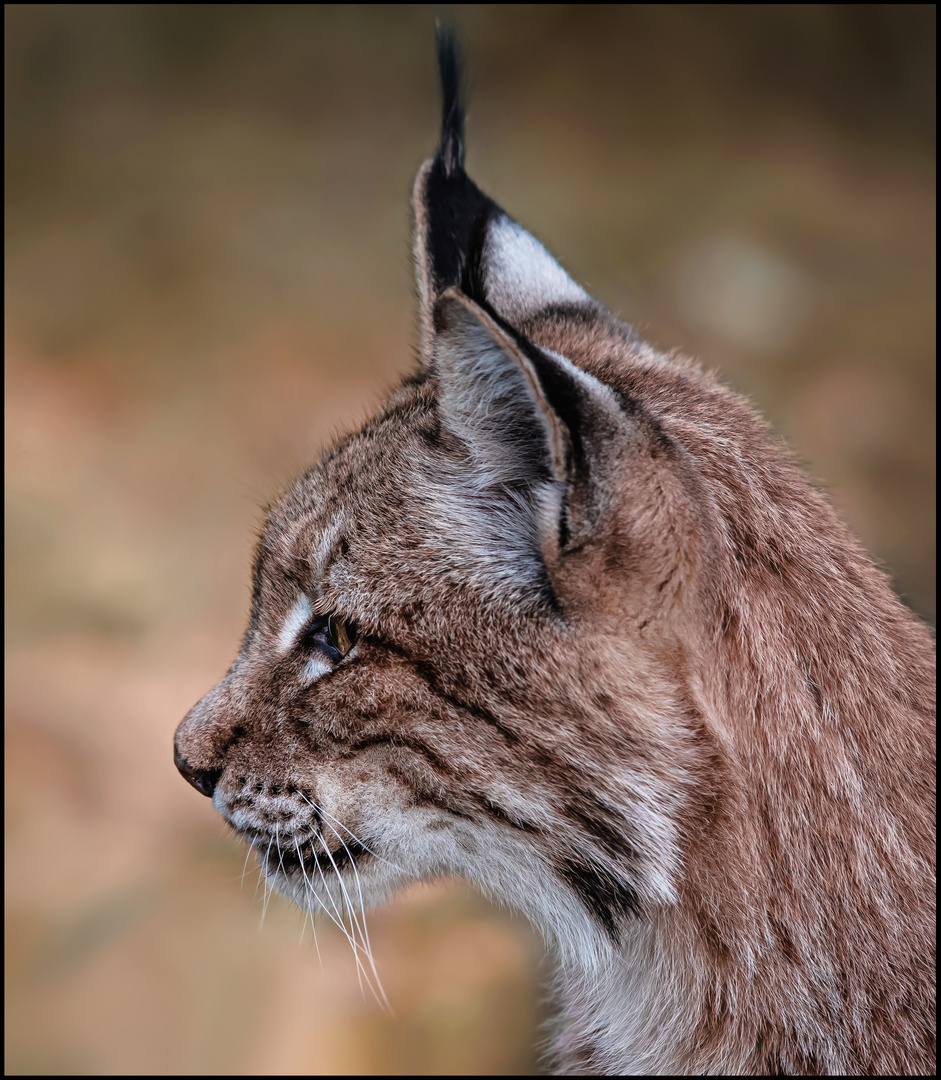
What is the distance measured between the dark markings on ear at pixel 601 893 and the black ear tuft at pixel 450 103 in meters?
1.69

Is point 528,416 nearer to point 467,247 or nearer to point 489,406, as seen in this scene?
point 489,406

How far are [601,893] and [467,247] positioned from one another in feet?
4.73

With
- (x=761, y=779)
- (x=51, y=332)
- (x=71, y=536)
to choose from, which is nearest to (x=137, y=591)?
(x=71, y=536)

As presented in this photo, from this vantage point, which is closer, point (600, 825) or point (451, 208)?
point (600, 825)

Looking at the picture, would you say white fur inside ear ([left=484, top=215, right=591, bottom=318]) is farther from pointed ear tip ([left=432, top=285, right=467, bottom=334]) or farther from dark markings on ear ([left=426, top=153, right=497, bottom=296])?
pointed ear tip ([left=432, top=285, right=467, bottom=334])

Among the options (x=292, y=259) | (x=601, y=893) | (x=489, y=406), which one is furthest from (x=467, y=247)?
(x=292, y=259)

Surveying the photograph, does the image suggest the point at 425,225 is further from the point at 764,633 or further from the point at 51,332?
the point at 51,332

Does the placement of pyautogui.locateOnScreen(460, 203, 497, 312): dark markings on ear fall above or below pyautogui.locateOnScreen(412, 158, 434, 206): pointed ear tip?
below

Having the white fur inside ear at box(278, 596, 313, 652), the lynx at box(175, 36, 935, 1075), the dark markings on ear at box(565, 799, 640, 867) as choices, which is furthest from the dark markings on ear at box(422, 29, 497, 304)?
the dark markings on ear at box(565, 799, 640, 867)

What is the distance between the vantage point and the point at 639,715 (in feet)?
5.25

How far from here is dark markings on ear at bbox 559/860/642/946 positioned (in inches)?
67.7

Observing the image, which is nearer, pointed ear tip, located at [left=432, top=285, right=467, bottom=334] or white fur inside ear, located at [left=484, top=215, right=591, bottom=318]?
pointed ear tip, located at [left=432, top=285, right=467, bottom=334]

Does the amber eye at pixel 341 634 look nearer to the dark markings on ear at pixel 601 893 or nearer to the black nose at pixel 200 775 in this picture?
the black nose at pixel 200 775

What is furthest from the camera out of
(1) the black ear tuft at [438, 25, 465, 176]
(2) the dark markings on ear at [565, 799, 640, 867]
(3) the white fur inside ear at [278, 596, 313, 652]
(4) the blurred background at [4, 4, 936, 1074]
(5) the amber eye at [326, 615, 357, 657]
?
(4) the blurred background at [4, 4, 936, 1074]
